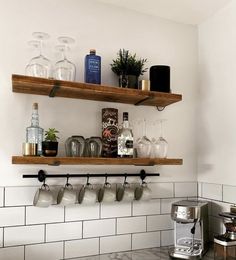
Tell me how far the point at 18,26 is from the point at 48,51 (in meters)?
0.20

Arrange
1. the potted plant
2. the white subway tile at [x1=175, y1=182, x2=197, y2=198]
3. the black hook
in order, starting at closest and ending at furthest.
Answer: the potted plant
the black hook
the white subway tile at [x1=175, y1=182, x2=197, y2=198]

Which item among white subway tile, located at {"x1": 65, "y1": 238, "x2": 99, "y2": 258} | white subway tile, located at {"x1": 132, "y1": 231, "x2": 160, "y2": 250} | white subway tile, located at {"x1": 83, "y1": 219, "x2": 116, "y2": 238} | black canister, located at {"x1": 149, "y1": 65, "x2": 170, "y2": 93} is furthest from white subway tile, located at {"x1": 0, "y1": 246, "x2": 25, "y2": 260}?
black canister, located at {"x1": 149, "y1": 65, "x2": 170, "y2": 93}

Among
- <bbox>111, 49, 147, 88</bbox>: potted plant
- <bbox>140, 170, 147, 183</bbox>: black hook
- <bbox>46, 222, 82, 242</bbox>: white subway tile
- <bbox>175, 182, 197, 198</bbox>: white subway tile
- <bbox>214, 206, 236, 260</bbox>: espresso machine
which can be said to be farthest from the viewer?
<bbox>175, 182, 197, 198</bbox>: white subway tile

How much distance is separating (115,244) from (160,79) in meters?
0.98

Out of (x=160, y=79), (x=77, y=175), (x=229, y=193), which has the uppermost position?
(x=160, y=79)

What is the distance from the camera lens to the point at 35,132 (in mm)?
1456

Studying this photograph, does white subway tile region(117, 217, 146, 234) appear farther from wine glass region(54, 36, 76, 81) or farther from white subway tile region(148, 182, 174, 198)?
wine glass region(54, 36, 76, 81)

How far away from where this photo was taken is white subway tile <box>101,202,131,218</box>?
5.49 feet

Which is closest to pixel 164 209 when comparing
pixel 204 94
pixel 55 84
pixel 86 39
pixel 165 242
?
pixel 165 242

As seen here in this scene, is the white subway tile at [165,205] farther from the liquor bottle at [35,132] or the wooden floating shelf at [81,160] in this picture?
the liquor bottle at [35,132]

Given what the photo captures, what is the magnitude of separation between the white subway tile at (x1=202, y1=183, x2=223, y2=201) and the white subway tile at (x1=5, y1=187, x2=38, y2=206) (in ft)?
3.47

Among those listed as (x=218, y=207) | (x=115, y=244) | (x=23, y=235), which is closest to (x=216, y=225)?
(x=218, y=207)

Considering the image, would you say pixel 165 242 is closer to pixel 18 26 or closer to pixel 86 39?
pixel 86 39

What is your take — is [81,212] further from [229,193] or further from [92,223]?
[229,193]
